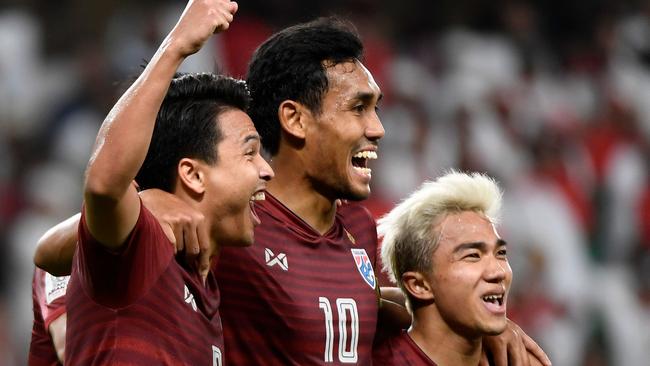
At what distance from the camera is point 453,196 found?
4.46 meters

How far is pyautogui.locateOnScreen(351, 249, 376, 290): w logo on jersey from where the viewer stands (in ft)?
13.9

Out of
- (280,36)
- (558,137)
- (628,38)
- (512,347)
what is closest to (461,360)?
(512,347)

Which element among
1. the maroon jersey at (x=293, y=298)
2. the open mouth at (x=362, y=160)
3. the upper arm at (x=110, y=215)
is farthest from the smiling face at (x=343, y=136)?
the upper arm at (x=110, y=215)

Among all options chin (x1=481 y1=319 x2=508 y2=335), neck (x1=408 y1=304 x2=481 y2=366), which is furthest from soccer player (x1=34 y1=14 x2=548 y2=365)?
chin (x1=481 y1=319 x2=508 y2=335)

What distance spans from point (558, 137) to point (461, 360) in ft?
18.4

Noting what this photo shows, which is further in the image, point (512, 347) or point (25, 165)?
point (25, 165)

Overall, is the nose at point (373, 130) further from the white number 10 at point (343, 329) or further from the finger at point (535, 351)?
the finger at point (535, 351)

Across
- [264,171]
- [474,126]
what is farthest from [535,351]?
[474,126]

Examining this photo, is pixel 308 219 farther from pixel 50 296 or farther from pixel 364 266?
pixel 50 296

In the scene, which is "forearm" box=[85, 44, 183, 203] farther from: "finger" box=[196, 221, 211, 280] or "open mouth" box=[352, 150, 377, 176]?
"open mouth" box=[352, 150, 377, 176]

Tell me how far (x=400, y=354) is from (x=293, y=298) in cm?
62

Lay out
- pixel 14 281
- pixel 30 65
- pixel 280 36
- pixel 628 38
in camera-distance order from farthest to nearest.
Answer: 1. pixel 628 38
2. pixel 30 65
3. pixel 14 281
4. pixel 280 36

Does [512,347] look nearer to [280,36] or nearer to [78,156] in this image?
[280,36]

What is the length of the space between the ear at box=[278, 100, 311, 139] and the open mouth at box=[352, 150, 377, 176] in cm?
19
